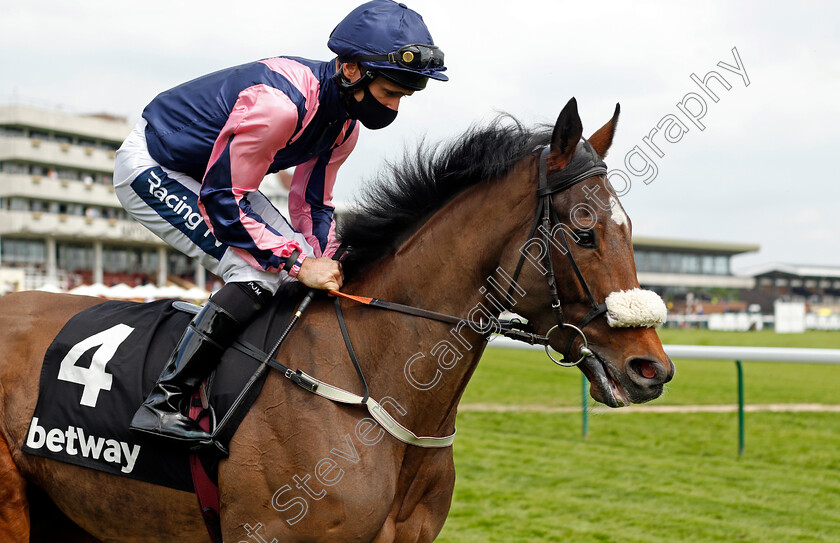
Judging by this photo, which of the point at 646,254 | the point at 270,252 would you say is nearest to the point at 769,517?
the point at 270,252

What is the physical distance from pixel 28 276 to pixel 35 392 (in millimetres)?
38696

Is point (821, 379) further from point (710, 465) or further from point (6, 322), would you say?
point (6, 322)

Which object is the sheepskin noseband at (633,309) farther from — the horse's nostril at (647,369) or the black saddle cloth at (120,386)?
the black saddle cloth at (120,386)

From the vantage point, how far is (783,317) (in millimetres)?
39938

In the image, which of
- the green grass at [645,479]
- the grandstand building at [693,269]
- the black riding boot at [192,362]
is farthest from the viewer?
the grandstand building at [693,269]

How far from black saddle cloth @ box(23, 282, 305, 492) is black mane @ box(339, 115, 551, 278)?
0.30m

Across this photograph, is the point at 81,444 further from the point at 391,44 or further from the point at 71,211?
the point at 71,211

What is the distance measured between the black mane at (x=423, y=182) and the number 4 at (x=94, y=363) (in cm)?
87

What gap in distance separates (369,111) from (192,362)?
41.3 inches

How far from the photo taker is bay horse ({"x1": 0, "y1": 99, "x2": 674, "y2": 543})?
2.15m

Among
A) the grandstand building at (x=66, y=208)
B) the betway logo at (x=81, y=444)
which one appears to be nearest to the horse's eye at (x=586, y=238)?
the betway logo at (x=81, y=444)

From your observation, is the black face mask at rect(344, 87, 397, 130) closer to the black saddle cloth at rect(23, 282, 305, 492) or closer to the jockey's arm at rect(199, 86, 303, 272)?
the jockey's arm at rect(199, 86, 303, 272)

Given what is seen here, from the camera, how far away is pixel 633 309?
6.77 ft

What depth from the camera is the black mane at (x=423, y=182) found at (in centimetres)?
242
